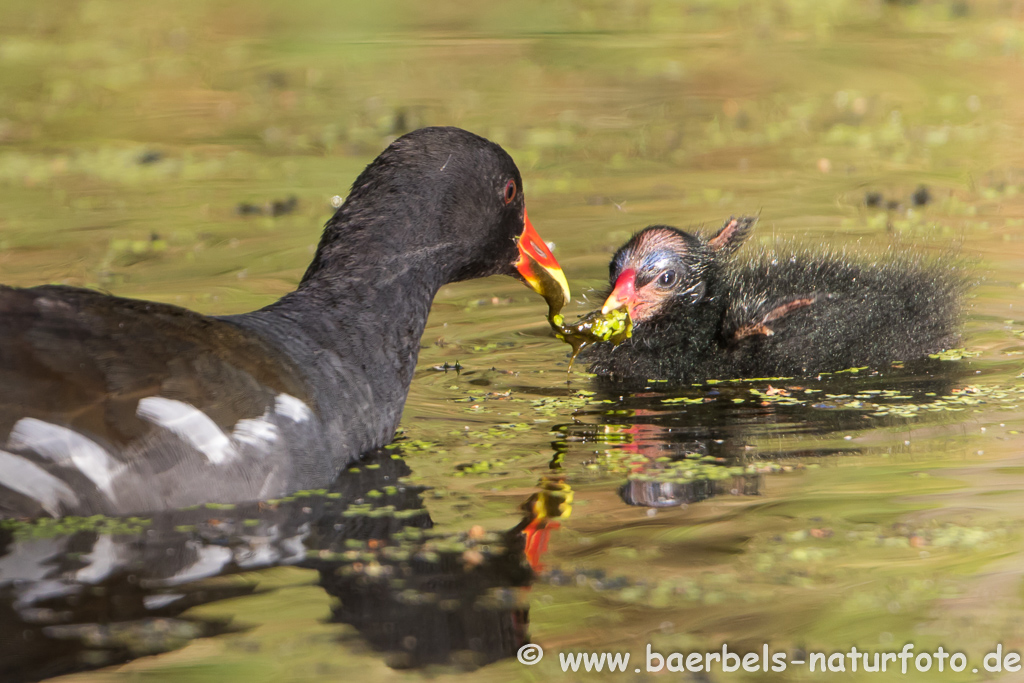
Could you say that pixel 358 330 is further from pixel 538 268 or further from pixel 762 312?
pixel 762 312

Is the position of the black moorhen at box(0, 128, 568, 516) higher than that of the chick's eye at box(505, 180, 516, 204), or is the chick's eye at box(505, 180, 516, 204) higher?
the chick's eye at box(505, 180, 516, 204)

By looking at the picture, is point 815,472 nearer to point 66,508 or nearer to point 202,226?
point 66,508

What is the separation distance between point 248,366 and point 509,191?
1.43 m

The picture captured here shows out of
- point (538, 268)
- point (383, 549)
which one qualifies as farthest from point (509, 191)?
point (383, 549)

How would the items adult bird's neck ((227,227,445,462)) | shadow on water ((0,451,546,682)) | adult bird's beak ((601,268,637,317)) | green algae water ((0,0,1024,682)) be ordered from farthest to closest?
adult bird's beak ((601,268,637,317)) → adult bird's neck ((227,227,445,462)) → green algae water ((0,0,1024,682)) → shadow on water ((0,451,546,682))

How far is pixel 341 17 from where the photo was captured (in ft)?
47.8

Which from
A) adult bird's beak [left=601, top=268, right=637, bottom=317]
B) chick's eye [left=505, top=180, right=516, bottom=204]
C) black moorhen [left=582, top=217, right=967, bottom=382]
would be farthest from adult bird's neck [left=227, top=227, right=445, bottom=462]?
black moorhen [left=582, top=217, right=967, bottom=382]

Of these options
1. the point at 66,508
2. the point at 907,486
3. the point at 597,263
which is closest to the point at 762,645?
the point at 907,486

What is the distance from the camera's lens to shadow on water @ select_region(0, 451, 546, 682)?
3.35 meters

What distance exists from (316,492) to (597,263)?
3467mm

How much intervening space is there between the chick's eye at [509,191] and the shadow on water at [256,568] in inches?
51.5

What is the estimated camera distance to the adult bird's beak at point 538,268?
5.41 meters

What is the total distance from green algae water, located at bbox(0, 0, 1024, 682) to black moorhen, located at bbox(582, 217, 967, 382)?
124mm

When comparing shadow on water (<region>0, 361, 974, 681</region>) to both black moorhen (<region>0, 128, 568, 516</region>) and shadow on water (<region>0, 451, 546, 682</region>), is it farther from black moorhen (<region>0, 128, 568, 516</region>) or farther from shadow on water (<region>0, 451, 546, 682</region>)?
black moorhen (<region>0, 128, 568, 516</region>)
